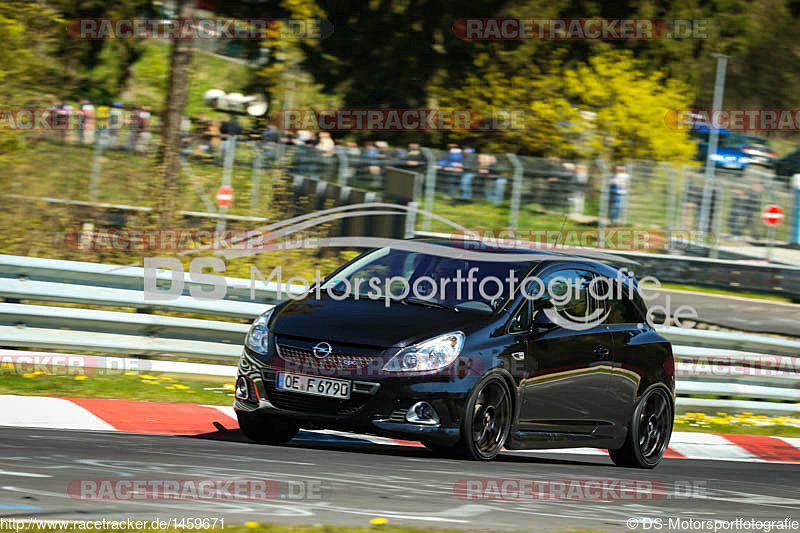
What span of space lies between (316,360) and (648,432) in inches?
131

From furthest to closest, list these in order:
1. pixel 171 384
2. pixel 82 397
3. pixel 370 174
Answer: pixel 370 174 → pixel 171 384 → pixel 82 397

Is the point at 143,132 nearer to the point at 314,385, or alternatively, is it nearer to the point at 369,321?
the point at 369,321

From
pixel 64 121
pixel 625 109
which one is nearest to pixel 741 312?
pixel 625 109

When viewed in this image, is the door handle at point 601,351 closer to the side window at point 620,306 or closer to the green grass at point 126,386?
the side window at point 620,306

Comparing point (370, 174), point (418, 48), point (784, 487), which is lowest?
point (784, 487)

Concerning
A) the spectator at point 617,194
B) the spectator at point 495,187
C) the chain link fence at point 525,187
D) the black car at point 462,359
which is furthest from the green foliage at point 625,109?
the black car at point 462,359

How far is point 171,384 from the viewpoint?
10477 millimetres

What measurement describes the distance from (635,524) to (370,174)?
15063 millimetres

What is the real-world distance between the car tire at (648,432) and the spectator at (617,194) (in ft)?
45.9

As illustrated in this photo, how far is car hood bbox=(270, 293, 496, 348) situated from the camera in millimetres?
7547

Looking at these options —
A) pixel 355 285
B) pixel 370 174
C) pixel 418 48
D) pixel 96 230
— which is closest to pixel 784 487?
pixel 355 285

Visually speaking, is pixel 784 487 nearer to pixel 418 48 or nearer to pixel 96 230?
pixel 96 230

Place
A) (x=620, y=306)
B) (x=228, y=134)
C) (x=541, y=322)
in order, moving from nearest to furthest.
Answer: (x=541, y=322) < (x=620, y=306) < (x=228, y=134)

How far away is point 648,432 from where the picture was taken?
9.55 metres
